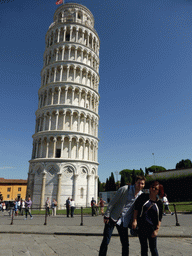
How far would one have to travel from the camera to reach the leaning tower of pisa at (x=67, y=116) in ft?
98.7

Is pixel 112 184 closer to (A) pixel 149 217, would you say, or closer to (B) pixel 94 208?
(B) pixel 94 208

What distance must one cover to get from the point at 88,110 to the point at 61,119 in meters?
5.29

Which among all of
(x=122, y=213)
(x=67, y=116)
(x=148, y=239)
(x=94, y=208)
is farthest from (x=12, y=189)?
(x=148, y=239)

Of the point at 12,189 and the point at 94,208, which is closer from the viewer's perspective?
the point at 94,208

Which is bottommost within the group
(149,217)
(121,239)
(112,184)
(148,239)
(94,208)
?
(112,184)

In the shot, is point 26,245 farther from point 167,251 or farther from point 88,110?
point 88,110

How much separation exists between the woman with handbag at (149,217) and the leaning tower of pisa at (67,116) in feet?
89.2

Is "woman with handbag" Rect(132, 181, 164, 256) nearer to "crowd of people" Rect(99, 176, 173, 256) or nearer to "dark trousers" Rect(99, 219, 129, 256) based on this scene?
"crowd of people" Rect(99, 176, 173, 256)

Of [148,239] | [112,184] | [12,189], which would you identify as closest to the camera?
[148,239]

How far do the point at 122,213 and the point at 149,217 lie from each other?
1.80 feet

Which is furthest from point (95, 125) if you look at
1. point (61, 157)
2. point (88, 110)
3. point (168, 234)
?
point (168, 234)

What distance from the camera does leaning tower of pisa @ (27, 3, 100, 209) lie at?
30094 mm

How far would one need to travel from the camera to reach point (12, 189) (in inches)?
2721

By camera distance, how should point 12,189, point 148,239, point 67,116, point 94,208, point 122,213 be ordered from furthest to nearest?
point 12,189 → point 67,116 → point 94,208 → point 122,213 → point 148,239
